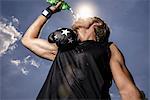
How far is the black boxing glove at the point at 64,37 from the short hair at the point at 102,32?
472 mm

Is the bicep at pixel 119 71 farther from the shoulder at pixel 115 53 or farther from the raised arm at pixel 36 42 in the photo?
the raised arm at pixel 36 42

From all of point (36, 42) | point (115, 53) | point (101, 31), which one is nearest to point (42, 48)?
point (36, 42)

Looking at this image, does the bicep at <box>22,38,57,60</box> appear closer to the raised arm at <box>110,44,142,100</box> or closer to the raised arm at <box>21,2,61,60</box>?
the raised arm at <box>21,2,61,60</box>

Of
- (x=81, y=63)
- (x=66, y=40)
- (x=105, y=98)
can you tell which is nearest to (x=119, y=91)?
(x=105, y=98)

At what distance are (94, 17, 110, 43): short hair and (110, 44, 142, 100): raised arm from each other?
30 cm

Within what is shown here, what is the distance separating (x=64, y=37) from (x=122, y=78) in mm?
1027

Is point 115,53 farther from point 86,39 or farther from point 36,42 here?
point 36,42

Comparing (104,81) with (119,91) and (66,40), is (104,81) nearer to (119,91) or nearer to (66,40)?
(119,91)

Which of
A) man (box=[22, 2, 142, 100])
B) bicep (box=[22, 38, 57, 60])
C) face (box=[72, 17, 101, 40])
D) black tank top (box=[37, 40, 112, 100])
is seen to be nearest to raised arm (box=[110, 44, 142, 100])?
man (box=[22, 2, 142, 100])

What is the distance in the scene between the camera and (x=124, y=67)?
17.7ft

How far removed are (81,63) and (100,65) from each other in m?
0.28

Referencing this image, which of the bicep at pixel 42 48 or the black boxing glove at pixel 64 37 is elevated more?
the black boxing glove at pixel 64 37

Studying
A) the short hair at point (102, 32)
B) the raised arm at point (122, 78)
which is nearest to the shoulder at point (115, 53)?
the raised arm at point (122, 78)

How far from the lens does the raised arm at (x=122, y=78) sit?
205 inches
